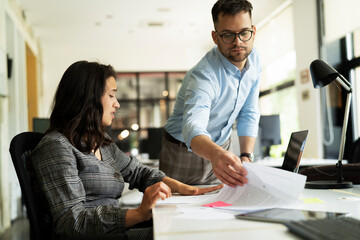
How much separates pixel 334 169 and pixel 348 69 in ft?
12.6

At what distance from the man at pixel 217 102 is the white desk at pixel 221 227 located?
22cm

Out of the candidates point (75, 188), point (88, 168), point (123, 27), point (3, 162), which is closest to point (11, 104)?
point (3, 162)

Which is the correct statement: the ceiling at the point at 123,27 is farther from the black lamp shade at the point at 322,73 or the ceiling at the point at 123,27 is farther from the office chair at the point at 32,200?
the office chair at the point at 32,200

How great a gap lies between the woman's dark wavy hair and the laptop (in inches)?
29.5

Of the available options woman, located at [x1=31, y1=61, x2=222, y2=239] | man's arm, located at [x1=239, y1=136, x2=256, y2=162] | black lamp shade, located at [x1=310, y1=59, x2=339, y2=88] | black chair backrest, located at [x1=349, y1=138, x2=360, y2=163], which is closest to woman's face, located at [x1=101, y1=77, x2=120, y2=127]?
woman, located at [x1=31, y1=61, x2=222, y2=239]

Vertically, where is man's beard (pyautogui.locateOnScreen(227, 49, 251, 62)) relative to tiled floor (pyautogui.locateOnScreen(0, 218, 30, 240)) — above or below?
above

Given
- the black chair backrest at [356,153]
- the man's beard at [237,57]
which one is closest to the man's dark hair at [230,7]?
the man's beard at [237,57]

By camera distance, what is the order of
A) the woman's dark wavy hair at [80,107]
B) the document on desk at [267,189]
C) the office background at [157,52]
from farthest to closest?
the office background at [157,52]
the woman's dark wavy hair at [80,107]
the document on desk at [267,189]

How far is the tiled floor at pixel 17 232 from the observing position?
12.3 feet

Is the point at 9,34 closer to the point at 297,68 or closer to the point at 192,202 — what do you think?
the point at 297,68

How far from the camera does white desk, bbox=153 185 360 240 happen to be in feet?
2.44

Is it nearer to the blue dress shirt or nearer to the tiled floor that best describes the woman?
the blue dress shirt

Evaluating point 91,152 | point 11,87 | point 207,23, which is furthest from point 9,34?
point 91,152

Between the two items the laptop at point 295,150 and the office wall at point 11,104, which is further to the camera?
the office wall at point 11,104
